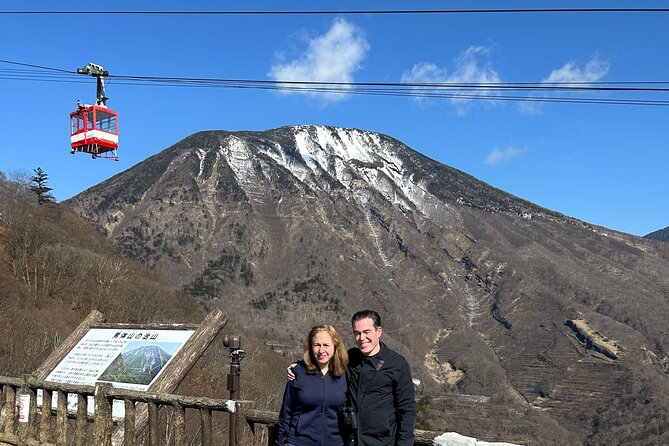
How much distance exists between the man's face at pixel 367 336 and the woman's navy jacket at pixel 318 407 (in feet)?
0.89

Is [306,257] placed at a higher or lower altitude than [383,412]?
higher

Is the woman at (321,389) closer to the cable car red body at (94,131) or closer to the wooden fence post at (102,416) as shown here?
the wooden fence post at (102,416)

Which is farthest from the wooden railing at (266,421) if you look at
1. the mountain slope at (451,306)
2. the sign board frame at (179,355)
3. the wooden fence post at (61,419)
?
the mountain slope at (451,306)

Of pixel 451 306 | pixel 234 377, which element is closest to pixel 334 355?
pixel 234 377

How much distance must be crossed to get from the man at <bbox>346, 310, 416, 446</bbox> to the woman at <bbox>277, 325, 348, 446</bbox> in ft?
0.51

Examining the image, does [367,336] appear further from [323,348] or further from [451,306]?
[451,306]

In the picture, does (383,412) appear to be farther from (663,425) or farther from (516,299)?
(516,299)

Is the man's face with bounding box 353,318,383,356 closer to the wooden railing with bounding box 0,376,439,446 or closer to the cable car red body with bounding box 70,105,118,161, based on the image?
the wooden railing with bounding box 0,376,439,446

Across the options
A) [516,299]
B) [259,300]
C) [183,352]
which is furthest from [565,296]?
Result: [183,352]

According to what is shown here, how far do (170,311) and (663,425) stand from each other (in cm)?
9642

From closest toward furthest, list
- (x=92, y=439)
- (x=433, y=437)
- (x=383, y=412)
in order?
1. (x=383, y=412)
2. (x=433, y=437)
3. (x=92, y=439)

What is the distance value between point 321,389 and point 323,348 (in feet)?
0.85

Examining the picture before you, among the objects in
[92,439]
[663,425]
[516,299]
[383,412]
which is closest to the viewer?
[383,412]

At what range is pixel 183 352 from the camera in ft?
20.6
